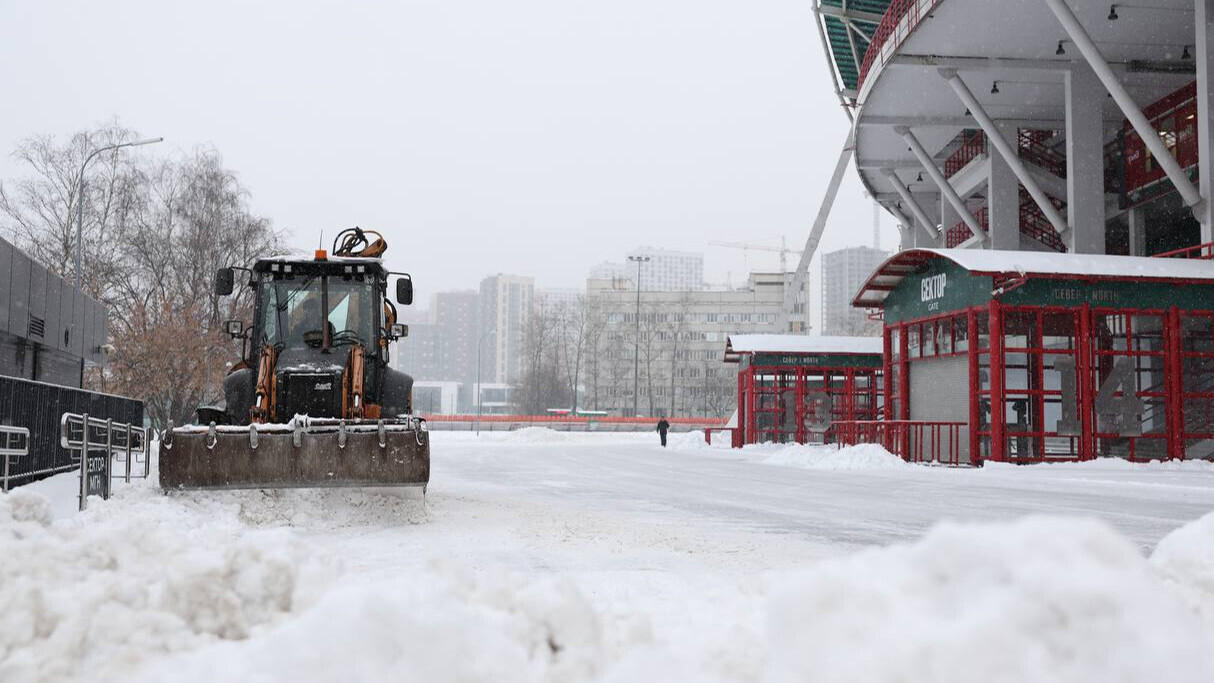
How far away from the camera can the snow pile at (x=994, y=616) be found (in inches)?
90.9

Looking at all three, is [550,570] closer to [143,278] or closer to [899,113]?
[899,113]

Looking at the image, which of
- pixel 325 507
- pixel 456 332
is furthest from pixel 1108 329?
pixel 456 332

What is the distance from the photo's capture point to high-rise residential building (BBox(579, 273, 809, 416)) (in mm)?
91000

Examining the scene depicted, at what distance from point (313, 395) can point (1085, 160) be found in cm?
2415

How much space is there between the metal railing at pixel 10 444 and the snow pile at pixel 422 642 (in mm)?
7557

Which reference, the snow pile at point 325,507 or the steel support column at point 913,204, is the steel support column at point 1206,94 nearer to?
the steel support column at point 913,204

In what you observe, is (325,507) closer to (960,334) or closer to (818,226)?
(960,334)

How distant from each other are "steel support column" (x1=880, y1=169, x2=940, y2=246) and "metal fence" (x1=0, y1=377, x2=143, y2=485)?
104ft

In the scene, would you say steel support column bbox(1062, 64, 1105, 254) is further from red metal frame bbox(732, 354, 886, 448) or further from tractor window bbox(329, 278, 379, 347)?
tractor window bbox(329, 278, 379, 347)

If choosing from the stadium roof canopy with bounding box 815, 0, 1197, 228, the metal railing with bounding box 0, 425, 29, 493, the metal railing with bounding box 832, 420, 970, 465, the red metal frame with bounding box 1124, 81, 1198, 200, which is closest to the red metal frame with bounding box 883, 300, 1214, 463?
the metal railing with bounding box 832, 420, 970, 465

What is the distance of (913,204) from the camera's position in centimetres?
3941

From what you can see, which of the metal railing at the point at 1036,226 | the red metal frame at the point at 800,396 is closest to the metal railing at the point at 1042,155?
the metal railing at the point at 1036,226

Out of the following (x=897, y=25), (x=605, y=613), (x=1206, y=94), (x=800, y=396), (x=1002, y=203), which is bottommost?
(x=605, y=613)

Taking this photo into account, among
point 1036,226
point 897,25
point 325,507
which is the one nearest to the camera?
point 325,507
